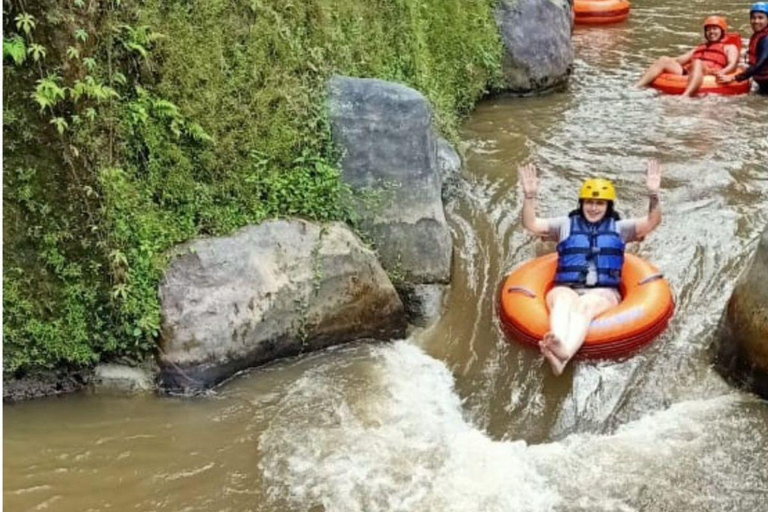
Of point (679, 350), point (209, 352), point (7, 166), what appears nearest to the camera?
point (7, 166)

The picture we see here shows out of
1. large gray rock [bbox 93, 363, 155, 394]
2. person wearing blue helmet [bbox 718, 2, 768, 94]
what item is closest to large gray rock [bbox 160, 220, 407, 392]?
large gray rock [bbox 93, 363, 155, 394]

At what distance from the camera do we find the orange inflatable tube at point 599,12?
13.7m

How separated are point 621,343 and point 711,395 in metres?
0.59

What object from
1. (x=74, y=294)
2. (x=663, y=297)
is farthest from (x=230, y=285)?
(x=663, y=297)

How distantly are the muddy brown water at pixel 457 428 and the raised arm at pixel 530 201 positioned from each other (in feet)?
1.64

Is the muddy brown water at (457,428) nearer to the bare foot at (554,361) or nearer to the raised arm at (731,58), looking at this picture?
the bare foot at (554,361)

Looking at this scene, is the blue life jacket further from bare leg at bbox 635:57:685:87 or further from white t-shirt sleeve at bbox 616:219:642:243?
bare leg at bbox 635:57:685:87

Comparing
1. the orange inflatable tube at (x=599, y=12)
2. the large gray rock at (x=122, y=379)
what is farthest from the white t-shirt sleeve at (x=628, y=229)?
the orange inflatable tube at (x=599, y=12)

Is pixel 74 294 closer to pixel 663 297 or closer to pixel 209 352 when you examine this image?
pixel 209 352

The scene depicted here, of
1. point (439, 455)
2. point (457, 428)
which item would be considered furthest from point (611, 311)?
point (439, 455)

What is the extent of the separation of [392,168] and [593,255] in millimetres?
1489

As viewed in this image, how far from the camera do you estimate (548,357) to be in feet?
16.4

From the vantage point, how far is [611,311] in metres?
5.34

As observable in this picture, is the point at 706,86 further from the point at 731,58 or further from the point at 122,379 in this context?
the point at 122,379
